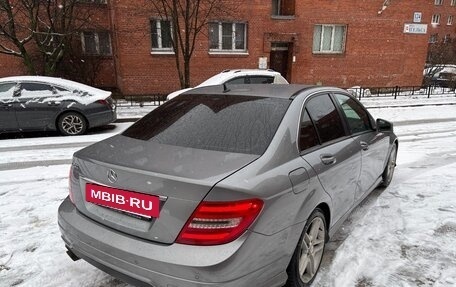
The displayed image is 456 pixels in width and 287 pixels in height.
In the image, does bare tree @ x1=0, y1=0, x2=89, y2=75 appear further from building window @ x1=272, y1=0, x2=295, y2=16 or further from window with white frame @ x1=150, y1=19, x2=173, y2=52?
building window @ x1=272, y1=0, x2=295, y2=16

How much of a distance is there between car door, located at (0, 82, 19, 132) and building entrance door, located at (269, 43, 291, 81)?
13.1 metres

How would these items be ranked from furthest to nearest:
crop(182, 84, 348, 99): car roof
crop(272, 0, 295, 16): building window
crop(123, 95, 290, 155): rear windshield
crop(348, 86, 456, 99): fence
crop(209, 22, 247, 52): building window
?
crop(272, 0, 295, 16): building window → crop(348, 86, 456, 99): fence → crop(209, 22, 247, 52): building window → crop(182, 84, 348, 99): car roof → crop(123, 95, 290, 155): rear windshield

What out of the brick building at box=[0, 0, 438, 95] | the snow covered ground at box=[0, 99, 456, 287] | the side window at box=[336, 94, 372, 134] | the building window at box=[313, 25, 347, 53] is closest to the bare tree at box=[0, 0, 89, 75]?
the brick building at box=[0, 0, 438, 95]

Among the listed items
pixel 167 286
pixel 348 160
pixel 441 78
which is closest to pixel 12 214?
pixel 167 286

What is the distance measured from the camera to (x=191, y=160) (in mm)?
2225

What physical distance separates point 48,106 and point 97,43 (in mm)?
10897

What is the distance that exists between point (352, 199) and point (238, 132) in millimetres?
1661

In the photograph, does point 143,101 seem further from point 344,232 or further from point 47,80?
point 344,232

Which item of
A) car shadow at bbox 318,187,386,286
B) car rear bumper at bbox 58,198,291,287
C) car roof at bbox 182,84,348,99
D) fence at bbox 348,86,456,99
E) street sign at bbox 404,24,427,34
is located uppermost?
street sign at bbox 404,24,427,34

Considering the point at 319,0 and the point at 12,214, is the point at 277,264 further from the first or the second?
the point at 319,0

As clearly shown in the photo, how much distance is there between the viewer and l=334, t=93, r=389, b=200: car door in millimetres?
3582

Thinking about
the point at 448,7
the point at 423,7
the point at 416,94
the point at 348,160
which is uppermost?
the point at 448,7

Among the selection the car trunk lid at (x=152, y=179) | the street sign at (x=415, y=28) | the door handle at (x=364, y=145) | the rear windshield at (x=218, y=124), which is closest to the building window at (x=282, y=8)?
the street sign at (x=415, y=28)

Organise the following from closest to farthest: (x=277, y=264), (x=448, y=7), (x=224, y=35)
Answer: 1. (x=277, y=264)
2. (x=224, y=35)
3. (x=448, y=7)
